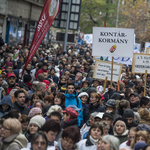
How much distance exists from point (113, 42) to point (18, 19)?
16856mm

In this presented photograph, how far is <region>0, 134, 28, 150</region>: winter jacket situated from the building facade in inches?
745

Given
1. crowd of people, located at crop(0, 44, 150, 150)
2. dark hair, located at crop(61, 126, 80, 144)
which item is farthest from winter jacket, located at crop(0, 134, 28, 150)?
dark hair, located at crop(61, 126, 80, 144)

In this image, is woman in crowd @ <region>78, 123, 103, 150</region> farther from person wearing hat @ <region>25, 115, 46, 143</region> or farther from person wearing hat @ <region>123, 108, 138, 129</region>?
person wearing hat @ <region>123, 108, 138, 129</region>

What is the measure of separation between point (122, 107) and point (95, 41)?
12.3 feet

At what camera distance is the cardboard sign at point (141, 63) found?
11.3 meters

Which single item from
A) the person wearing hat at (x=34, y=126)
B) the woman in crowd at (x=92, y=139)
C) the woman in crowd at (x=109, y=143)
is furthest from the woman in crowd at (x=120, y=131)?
the person wearing hat at (x=34, y=126)

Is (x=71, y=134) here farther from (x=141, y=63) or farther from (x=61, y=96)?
(x=141, y=63)

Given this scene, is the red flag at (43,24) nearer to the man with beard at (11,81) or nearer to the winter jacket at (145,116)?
the man with beard at (11,81)

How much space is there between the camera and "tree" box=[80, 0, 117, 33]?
170ft

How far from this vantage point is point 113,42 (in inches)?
418

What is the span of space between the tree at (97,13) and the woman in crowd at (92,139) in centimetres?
4756

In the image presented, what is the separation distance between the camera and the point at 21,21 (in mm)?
27156

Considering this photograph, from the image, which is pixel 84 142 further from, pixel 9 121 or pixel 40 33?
pixel 40 33

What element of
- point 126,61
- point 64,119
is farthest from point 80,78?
point 64,119
